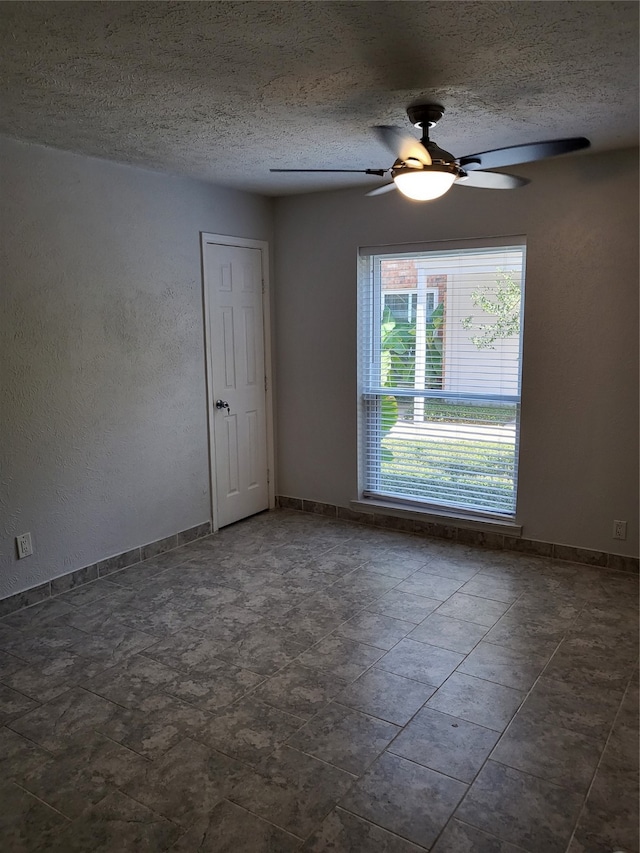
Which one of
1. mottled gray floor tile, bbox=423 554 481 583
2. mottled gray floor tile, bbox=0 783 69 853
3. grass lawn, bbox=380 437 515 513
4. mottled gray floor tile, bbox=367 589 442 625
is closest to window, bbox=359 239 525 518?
grass lawn, bbox=380 437 515 513

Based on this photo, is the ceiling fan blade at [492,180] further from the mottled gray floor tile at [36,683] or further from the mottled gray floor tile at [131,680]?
the mottled gray floor tile at [36,683]

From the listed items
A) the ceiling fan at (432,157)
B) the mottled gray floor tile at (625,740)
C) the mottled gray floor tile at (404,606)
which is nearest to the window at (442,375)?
the mottled gray floor tile at (404,606)

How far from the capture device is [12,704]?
104 inches

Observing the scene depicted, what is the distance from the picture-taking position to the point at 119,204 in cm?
390

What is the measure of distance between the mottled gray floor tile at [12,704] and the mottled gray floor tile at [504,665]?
185 centimetres

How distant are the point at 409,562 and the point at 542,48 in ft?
9.67

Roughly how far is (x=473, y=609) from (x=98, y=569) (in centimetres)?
226

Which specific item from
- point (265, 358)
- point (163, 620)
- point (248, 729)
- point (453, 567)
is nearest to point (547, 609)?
point (453, 567)

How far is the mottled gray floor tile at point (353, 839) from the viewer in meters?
1.89

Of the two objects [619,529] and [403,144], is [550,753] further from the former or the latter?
[403,144]

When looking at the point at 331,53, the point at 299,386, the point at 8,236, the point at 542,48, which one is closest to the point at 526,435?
the point at 299,386

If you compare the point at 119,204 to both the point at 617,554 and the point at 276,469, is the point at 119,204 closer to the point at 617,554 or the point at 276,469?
the point at 276,469

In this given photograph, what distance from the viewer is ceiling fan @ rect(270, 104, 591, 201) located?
2.54 metres

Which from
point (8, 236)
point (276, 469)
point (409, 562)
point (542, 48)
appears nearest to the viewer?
point (542, 48)
